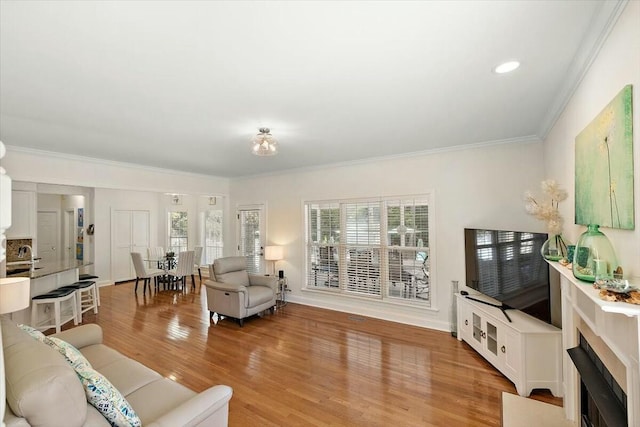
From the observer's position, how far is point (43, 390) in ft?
3.57

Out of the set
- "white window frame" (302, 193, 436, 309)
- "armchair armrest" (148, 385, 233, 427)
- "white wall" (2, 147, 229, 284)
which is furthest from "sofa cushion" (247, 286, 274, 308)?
"armchair armrest" (148, 385, 233, 427)

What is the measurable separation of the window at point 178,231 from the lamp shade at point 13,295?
5.68m

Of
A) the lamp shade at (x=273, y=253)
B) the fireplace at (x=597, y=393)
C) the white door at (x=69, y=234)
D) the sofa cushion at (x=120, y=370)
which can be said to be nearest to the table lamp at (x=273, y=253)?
the lamp shade at (x=273, y=253)

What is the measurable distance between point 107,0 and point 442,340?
4364 millimetres

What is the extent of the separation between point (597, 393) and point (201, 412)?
2.12m

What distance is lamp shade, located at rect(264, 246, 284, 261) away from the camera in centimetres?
534

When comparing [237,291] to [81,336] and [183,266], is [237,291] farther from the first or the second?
Answer: [183,266]

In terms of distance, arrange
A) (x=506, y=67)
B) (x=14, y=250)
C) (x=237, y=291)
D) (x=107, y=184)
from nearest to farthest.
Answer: (x=506, y=67) < (x=237, y=291) < (x=107, y=184) < (x=14, y=250)

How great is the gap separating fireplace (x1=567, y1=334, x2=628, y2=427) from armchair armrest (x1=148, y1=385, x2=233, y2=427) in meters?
1.97

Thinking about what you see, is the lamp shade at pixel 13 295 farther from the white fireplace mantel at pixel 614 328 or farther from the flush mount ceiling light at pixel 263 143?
the white fireplace mantel at pixel 614 328

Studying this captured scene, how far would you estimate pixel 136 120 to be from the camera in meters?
2.76

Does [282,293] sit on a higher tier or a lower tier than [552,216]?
lower

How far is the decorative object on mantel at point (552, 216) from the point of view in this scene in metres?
2.18

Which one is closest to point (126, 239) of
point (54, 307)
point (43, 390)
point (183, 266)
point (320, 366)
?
point (183, 266)
